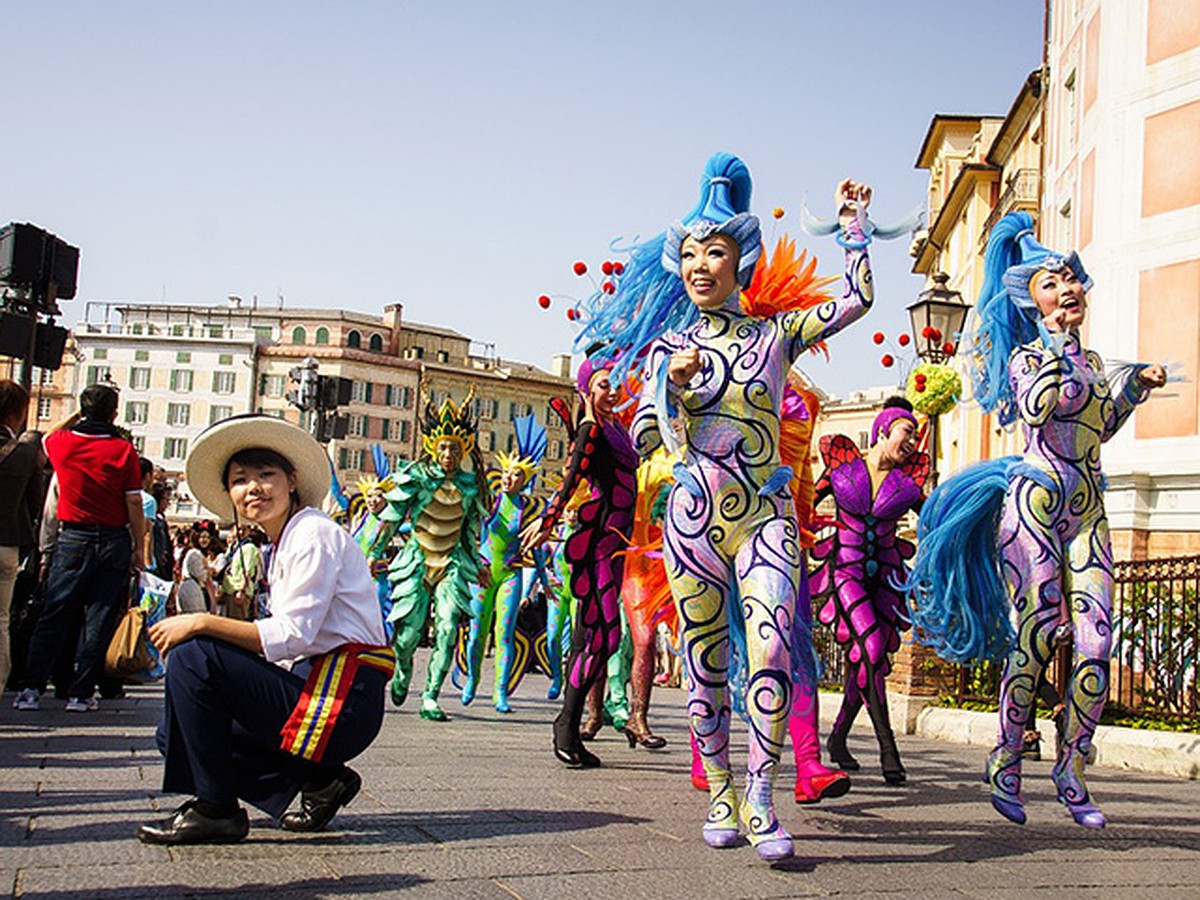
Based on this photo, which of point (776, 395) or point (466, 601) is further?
point (466, 601)

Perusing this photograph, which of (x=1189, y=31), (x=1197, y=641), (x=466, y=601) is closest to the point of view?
(x=1197, y=641)

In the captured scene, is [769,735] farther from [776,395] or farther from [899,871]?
[776,395]

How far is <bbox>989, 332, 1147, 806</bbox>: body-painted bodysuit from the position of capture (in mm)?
5895

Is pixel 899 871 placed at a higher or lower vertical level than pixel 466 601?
lower

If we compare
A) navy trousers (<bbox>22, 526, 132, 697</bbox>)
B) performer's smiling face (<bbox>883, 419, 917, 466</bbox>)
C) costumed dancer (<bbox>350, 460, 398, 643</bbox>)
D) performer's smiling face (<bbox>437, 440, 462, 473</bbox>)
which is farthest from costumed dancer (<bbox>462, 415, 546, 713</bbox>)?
performer's smiling face (<bbox>883, 419, 917, 466</bbox>)

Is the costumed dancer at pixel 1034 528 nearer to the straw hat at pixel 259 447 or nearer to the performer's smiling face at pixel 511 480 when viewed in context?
the straw hat at pixel 259 447

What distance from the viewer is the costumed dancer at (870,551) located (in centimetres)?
759

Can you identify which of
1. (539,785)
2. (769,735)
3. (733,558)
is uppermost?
(733,558)

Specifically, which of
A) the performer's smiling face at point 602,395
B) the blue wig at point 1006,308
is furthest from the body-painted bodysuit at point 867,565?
the performer's smiling face at point 602,395

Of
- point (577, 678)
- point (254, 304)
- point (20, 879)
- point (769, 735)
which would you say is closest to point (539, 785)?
point (577, 678)

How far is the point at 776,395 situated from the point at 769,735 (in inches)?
49.0

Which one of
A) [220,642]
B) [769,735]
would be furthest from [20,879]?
[769,735]

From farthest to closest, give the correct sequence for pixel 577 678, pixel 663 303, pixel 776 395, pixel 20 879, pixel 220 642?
pixel 577 678 < pixel 663 303 < pixel 776 395 < pixel 220 642 < pixel 20 879

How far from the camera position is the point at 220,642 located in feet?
15.2
